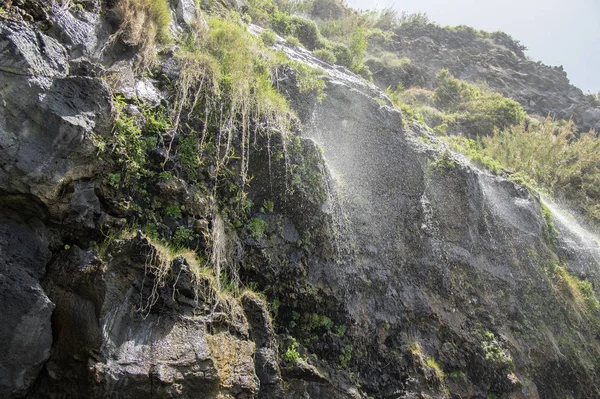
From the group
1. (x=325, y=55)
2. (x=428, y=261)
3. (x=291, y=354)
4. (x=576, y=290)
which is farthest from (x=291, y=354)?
(x=325, y=55)

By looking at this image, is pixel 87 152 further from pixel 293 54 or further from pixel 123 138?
pixel 293 54

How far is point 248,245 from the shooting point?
14.9ft

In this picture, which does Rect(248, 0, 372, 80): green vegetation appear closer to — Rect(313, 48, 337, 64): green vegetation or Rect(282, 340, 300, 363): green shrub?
Rect(313, 48, 337, 64): green vegetation

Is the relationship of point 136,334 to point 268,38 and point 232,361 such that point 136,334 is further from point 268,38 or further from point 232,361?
point 268,38

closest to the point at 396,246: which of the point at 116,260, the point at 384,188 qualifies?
the point at 384,188

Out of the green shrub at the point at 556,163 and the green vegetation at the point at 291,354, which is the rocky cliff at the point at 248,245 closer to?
the green vegetation at the point at 291,354

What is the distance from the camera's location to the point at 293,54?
26.3 ft

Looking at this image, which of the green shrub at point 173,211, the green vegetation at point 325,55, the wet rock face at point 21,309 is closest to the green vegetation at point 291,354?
the green shrub at point 173,211

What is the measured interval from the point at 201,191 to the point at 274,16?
7475 millimetres

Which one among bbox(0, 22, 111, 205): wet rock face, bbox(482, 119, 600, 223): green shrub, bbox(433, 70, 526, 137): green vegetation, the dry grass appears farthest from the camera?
bbox(433, 70, 526, 137): green vegetation

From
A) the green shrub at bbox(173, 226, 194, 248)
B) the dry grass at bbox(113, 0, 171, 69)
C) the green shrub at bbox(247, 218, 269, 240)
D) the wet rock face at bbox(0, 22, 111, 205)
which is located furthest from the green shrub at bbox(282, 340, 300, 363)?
the dry grass at bbox(113, 0, 171, 69)

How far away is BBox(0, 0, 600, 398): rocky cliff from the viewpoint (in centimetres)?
309

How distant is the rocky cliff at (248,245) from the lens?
10.2 ft

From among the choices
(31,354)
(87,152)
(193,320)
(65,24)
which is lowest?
(31,354)
